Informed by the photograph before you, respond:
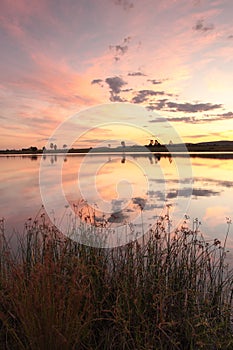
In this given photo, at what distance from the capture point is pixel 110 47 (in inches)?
548

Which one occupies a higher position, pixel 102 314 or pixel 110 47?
pixel 110 47

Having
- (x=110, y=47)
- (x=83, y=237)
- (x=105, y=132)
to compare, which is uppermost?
(x=110, y=47)

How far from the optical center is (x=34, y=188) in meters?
20.5

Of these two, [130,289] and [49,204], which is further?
[49,204]

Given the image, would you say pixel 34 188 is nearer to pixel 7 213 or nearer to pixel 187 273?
pixel 7 213

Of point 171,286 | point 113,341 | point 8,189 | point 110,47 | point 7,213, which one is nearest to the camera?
point 113,341

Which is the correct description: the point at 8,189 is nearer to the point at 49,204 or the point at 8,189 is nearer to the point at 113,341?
the point at 49,204

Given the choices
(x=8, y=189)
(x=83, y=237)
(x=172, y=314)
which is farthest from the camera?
(x=8, y=189)

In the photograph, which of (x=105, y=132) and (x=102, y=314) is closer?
(x=102, y=314)

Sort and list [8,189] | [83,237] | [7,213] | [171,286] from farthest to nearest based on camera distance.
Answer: [8,189], [7,213], [83,237], [171,286]

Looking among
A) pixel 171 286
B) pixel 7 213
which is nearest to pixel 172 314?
pixel 171 286

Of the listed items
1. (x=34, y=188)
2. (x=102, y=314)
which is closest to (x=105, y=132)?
(x=102, y=314)

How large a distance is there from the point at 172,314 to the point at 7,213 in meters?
10.1

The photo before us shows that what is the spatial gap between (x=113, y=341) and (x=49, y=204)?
1031 centimetres
